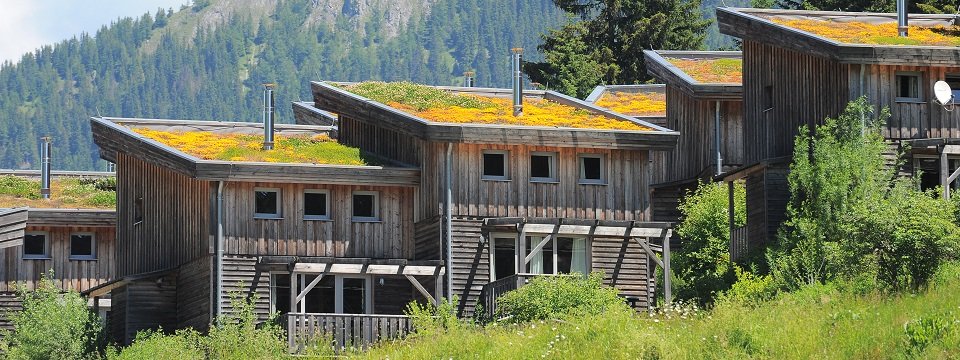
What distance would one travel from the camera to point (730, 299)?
49531 mm

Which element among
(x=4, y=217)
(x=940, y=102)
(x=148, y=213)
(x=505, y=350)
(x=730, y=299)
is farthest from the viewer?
(x=148, y=213)

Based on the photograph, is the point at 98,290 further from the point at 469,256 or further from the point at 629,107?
the point at 629,107

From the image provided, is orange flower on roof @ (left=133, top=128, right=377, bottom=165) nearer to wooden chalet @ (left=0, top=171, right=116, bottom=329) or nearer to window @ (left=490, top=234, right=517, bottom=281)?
window @ (left=490, top=234, right=517, bottom=281)

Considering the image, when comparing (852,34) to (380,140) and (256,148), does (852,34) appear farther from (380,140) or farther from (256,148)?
(256,148)

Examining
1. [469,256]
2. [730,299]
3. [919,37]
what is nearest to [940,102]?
[919,37]

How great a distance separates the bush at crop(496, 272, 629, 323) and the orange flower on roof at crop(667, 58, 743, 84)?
1491 cm

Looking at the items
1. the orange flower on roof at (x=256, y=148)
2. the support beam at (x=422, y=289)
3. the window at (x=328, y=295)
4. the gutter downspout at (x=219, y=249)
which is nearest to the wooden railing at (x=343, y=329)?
the support beam at (x=422, y=289)

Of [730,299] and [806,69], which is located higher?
[806,69]

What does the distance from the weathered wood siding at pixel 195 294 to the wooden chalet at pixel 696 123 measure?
1654 centimetres

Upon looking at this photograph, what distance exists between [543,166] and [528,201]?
3.81ft

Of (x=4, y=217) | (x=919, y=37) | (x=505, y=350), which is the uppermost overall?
(x=919, y=37)

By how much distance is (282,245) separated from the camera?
A: 5425 centimetres

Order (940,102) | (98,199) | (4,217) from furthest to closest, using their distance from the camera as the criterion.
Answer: (98,199)
(940,102)
(4,217)

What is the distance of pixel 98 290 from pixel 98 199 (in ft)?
27.7
